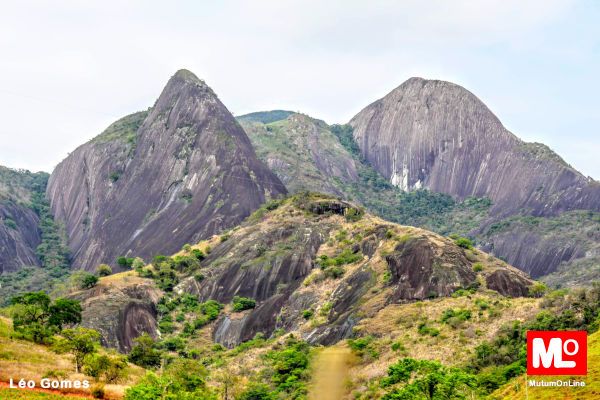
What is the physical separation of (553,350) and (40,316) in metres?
62.0

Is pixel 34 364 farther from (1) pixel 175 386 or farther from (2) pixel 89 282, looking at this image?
(2) pixel 89 282

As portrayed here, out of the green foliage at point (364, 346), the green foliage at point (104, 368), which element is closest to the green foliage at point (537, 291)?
the green foliage at point (364, 346)

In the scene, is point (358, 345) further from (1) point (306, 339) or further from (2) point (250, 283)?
(2) point (250, 283)

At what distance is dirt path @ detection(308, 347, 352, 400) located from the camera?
86500 millimetres

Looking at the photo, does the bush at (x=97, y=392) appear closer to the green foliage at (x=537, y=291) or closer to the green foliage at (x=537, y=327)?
the green foliage at (x=537, y=327)

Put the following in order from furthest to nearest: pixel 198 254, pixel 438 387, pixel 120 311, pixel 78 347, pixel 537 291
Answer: pixel 198 254 → pixel 120 311 → pixel 537 291 → pixel 78 347 → pixel 438 387

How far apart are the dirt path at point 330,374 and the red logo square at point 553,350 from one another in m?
37.3

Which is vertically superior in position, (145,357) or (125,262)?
(125,262)

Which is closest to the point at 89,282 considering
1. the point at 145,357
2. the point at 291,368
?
the point at 145,357

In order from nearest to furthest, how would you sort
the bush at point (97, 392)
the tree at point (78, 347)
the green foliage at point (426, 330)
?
the bush at point (97, 392) < the tree at point (78, 347) < the green foliage at point (426, 330)

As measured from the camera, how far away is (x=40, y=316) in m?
89.5

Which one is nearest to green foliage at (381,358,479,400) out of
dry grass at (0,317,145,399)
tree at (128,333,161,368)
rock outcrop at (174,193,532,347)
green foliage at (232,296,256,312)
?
dry grass at (0,317,145,399)

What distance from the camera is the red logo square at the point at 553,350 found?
51500mm

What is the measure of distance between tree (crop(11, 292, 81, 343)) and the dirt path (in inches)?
1221
